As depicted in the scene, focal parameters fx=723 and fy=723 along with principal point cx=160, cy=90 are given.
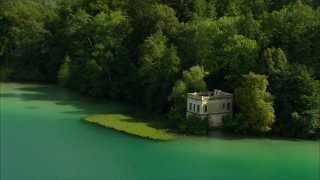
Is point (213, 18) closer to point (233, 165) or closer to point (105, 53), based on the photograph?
point (105, 53)

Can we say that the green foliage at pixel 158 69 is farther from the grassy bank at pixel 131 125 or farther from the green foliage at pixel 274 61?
the green foliage at pixel 274 61

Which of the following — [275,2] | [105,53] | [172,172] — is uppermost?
[275,2]

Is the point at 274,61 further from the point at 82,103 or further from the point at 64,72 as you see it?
the point at 64,72

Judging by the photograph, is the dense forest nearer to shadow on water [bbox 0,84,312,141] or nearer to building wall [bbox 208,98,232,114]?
building wall [bbox 208,98,232,114]

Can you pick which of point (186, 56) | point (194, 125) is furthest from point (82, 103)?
point (194, 125)

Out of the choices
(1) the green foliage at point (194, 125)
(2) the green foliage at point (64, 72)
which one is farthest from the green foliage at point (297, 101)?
(2) the green foliage at point (64, 72)

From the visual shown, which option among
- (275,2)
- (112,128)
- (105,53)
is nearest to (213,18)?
(275,2)
